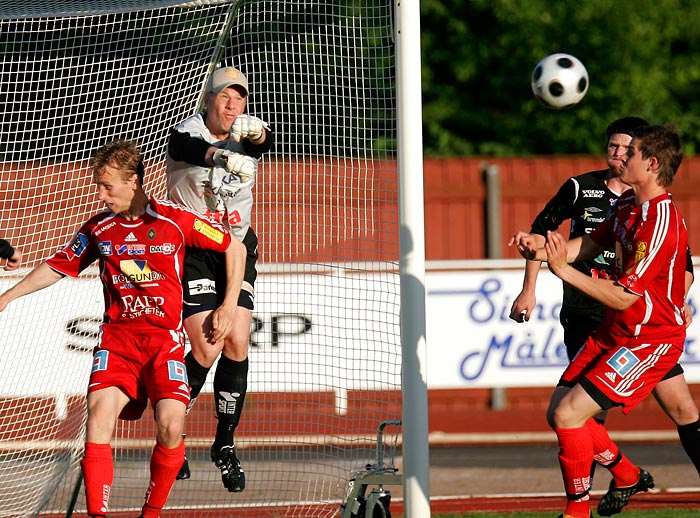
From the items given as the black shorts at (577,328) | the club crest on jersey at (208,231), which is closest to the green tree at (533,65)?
the black shorts at (577,328)

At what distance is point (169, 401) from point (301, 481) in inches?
72.1

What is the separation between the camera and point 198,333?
564cm

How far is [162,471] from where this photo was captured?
5074 mm

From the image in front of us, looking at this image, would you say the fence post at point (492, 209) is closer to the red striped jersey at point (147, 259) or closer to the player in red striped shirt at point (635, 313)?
the player in red striped shirt at point (635, 313)

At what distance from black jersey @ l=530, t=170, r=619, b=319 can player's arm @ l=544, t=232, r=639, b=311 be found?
3.78 ft

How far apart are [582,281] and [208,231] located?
1808mm

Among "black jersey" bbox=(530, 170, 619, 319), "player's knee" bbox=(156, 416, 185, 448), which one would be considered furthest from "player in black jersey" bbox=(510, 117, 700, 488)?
"player's knee" bbox=(156, 416, 185, 448)

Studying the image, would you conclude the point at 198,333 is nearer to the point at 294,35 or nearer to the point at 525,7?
the point at 294,35

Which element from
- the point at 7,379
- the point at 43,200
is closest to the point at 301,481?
the point at 7,379

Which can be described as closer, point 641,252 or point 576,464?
point 641,252

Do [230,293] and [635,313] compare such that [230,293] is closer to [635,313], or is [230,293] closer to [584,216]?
[635,313]

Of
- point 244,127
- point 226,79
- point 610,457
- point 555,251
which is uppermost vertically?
point 226,79

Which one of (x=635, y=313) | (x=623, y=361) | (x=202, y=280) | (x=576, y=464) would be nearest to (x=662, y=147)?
(x=635, y=313)

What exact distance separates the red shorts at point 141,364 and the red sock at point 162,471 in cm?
23
